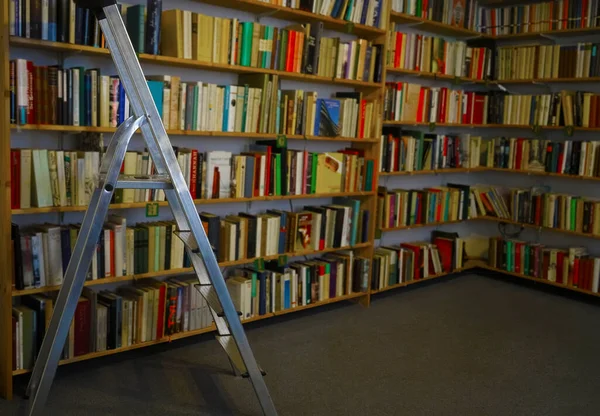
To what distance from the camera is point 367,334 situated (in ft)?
12.6

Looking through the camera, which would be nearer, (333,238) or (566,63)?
(333,238)

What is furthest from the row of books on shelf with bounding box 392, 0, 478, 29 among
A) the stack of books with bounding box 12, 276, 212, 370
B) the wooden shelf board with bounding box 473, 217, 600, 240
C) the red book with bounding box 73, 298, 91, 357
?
the red book with bounding box 73, 298, 91, 357

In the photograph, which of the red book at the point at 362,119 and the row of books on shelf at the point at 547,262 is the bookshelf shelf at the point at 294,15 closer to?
the red book at the point at 362,119

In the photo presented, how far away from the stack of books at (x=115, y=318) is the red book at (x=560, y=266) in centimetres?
295

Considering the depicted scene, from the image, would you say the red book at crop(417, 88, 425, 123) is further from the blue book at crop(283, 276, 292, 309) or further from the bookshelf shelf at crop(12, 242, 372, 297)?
the blue book at crop(283, 276, 292, 309)

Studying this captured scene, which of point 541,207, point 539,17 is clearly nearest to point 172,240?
point 541,207

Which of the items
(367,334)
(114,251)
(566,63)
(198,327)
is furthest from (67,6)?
(566,63)

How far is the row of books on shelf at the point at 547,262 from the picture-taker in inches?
188

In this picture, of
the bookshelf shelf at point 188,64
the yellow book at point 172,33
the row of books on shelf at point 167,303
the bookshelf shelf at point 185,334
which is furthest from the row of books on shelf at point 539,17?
the yellow book at point 172,33

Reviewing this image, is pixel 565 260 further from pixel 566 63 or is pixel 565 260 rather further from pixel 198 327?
pixel 198 327

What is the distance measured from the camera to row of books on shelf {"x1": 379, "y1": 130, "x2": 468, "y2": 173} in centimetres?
452

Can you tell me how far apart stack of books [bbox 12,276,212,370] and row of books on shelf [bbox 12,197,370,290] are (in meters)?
0.13

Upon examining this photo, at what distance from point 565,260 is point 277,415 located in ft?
10.5

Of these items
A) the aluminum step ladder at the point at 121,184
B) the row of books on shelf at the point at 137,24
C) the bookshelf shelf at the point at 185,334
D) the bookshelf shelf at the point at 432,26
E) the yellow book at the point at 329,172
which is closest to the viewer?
Answer: the aluminum step ladder at the point at 121,184
